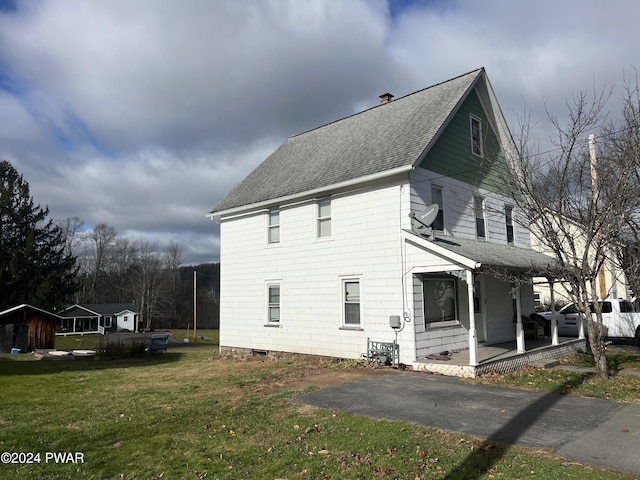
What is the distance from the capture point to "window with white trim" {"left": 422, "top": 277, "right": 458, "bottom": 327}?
13148 millimetres

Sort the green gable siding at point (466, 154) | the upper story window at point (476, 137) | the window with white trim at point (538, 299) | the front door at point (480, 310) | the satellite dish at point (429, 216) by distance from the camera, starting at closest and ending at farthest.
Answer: the satellite dish at point (429, 216) < the green gable siding at point (466, 154) < the front door at point (480, 310) < the upper story window at point (476, 137) < the window with white trim at point (538, 299)

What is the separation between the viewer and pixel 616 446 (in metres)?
5.76

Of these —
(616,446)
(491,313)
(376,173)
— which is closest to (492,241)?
(491,313)

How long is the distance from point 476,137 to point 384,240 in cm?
590

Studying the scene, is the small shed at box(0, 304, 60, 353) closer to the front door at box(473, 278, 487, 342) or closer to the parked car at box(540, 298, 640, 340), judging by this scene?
the front door at box(473, 278, 487, 342)

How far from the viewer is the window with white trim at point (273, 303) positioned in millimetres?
16312

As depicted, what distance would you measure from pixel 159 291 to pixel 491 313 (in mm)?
66342

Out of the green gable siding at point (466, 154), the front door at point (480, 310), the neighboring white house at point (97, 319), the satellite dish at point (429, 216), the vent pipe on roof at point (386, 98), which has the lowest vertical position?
the neighboring white house at point (97, 319)

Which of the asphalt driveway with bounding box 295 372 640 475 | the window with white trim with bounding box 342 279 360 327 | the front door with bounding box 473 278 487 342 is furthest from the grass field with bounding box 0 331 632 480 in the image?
the front door with bounding box 473 278 487 342

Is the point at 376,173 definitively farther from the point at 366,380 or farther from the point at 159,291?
the point at 159,291

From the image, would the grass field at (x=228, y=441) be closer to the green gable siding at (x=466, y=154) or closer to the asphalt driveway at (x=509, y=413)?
the asphalt driveway at (x=509, y=413)

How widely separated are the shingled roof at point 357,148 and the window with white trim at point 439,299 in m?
3.63

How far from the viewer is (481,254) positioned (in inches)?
498

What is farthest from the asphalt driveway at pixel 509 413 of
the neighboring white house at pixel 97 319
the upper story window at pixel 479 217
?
the neighboring white house at pixel 97 319
